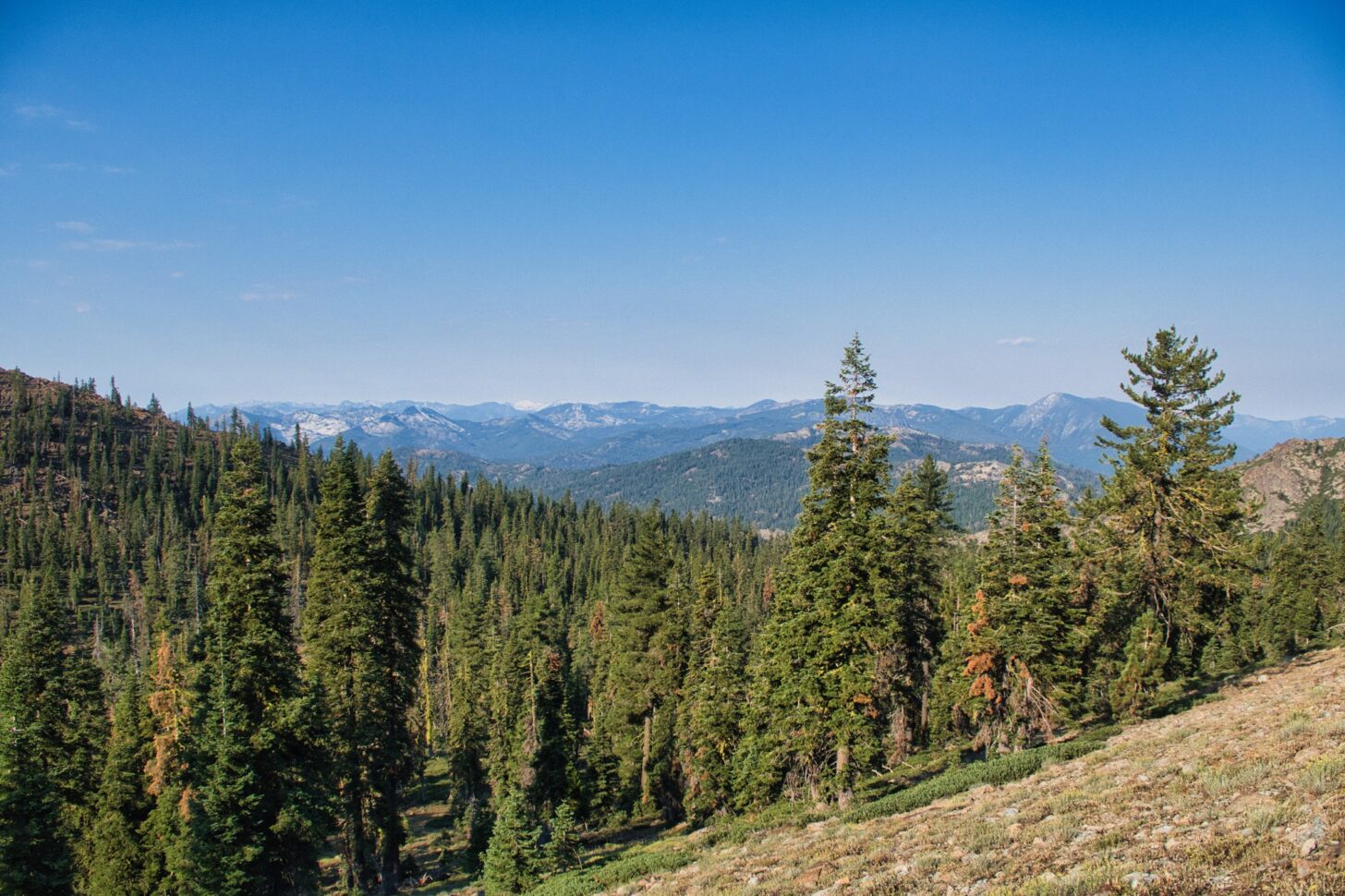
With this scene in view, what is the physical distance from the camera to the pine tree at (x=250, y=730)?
19.2m

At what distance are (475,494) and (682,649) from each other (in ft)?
492

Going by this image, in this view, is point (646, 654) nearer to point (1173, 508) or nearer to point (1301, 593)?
point (1173, 508)

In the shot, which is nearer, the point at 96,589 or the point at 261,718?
the point at 261,718

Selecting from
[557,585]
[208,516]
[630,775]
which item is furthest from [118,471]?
[630,775]

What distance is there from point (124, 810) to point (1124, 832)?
1228 inches

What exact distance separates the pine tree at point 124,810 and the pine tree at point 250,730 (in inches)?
306

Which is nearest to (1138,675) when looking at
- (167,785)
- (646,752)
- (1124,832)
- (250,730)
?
(1124,832)

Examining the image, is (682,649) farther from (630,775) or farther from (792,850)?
(792,850)

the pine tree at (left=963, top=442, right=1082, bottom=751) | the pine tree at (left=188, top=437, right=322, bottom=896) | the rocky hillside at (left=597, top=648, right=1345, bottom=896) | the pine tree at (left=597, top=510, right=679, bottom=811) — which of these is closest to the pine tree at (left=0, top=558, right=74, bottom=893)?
the pine tree at (left=188, top=437, right=322, bottom=896)

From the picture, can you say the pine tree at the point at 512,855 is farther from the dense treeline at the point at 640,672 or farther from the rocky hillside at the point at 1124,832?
the rocky hillside at the point at 1124,832

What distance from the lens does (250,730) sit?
2019cm

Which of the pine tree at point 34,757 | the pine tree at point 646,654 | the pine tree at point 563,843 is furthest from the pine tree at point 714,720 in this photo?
the pine tree at point 34,757

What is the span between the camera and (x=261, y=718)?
20531mm

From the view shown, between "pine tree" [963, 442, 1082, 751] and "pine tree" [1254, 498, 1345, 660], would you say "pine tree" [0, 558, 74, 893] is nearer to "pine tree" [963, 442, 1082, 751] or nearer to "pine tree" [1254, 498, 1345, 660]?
"pine tree" [963, 442, 1082, 751]
